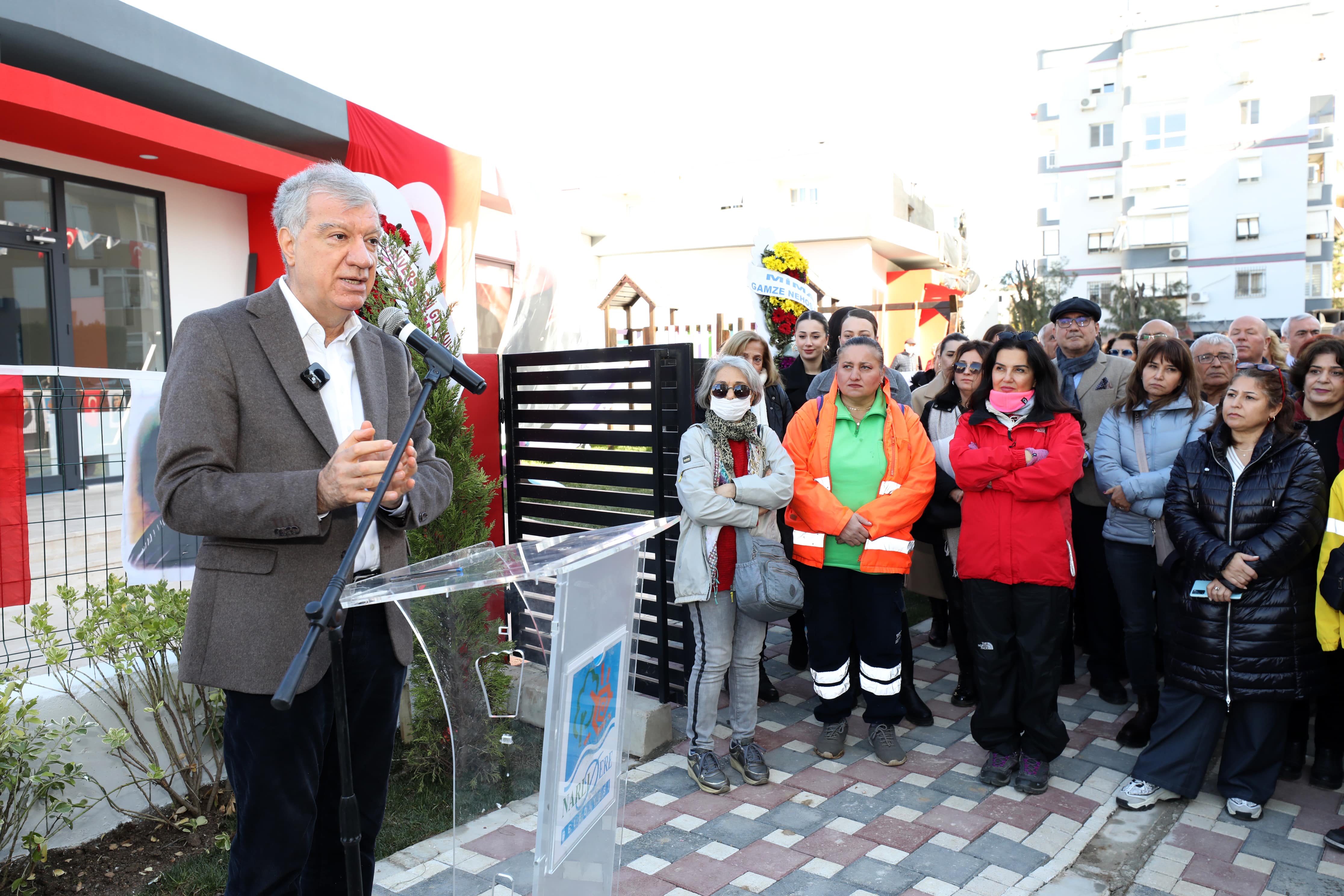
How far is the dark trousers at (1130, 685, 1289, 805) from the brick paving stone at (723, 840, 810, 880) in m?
1.70

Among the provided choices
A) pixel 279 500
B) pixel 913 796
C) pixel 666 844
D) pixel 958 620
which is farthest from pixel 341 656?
pixel 958 620

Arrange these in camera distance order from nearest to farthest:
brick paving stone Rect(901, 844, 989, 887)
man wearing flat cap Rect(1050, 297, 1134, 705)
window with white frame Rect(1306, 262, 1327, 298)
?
brick paving stone Rect(901, 844, 989, 887)
man wearing flat cap Rect(1050, 297, 1134, 705)
window with white frame Rect(1306, 262, 1327, 298)

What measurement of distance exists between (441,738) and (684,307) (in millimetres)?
28287

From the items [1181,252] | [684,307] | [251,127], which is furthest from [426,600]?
[1181,252]

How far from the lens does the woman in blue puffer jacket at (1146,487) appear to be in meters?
4.47

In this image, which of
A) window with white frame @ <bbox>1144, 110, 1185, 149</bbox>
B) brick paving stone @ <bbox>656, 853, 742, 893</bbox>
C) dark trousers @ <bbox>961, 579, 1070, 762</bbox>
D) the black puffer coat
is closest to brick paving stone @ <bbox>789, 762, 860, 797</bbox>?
dark trousers @ <bbox>961, 579, 1070, 762</bbox>

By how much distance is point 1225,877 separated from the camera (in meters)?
3.27

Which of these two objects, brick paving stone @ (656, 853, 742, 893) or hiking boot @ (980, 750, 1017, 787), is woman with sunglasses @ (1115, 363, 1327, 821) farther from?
brick paving stone @ (656, 853, 742, 893)

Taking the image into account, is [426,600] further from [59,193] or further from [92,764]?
[59,193]

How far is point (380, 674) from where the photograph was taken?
2.16 metres

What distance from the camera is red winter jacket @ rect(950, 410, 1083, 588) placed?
13.0ft

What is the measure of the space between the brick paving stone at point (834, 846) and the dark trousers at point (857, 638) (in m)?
0.89

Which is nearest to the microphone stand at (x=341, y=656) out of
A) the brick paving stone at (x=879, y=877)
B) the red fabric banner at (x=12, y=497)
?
the brick paving stone at (x=879, y=877)

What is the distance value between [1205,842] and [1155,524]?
154 cm
